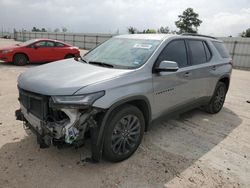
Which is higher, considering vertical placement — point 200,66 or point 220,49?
point 220,49

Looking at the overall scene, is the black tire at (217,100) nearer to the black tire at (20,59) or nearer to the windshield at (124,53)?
the windshield at (124,53)

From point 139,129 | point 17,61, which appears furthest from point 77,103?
point 17,61

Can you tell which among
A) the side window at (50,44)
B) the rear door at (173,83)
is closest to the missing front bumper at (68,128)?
the rear door at (173,83)

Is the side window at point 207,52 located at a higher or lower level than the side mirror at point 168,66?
higher

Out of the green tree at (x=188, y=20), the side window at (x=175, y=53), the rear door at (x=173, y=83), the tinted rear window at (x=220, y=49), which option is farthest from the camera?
the green tree at (x=188, y=20)

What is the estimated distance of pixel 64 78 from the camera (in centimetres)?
297

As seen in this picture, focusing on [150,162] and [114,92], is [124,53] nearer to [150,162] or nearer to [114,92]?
[114,92]

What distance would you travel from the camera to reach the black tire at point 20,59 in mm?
11117

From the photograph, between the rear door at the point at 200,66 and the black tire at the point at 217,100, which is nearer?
the rear door at the point at 200,66

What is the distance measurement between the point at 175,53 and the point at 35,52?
9.32 m

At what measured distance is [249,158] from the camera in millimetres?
3691

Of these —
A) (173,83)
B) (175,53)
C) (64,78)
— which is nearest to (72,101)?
(64,78)

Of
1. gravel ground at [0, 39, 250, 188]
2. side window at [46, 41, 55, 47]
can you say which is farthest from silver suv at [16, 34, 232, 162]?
side window at [46, 41, 55, 47]

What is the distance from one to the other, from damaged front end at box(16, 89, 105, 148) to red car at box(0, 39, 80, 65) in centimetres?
926
